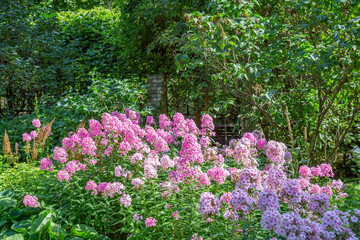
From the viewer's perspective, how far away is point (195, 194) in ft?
8.63

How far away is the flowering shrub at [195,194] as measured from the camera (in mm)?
1737

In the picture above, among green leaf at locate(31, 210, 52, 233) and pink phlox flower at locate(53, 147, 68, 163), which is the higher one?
pink phlox flower at locate(53, 147, 68, 163)

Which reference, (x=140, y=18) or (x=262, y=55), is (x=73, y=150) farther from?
(x=140, y=18)

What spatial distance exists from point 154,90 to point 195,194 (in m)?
4.41

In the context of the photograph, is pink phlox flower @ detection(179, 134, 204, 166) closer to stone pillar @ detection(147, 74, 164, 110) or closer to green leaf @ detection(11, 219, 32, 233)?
green leaf @ detection(11, 219, 32, 233)

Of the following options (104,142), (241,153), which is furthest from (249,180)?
(104,142)

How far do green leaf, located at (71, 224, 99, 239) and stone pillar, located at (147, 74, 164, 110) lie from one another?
164 inches

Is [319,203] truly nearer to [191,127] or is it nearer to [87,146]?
[191,127]

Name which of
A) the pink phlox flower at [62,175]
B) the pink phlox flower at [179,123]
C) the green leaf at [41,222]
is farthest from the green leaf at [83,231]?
the pink phlox flower at [179,123]

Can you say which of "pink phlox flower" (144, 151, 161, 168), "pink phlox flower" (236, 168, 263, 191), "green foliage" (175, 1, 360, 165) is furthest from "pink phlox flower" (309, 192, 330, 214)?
"green foliage" (175, 1, 360, 165)

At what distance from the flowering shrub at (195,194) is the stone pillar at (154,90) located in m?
3.18

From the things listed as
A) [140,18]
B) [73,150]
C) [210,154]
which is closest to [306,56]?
[210,154]

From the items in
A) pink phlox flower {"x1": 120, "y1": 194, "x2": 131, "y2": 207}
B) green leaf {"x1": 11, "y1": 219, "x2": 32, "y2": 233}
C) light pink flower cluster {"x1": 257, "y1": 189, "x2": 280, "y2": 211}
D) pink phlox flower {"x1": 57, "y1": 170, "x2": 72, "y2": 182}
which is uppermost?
light pink flower cluster {"x1": 257, "y1": 189, "x2": 280, "y2": 211}

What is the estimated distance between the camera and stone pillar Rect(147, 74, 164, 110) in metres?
6.77
